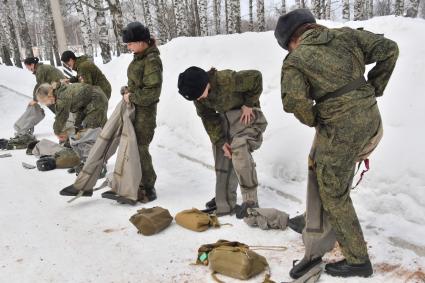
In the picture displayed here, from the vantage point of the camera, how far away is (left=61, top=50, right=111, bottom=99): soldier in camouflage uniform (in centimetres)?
621

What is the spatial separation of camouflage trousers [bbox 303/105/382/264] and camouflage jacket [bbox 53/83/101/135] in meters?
3.91

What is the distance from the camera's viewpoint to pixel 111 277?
124 inches

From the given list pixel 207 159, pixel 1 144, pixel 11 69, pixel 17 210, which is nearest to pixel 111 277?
pixel 17 210

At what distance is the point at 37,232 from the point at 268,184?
247 cm

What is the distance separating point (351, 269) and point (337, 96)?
3.76 feet

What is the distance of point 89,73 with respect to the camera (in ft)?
20.5

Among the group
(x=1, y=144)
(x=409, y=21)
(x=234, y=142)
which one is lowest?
(x=1, y=144)

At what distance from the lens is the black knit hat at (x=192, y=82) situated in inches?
138

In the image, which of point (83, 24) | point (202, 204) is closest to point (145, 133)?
point (202, 204)

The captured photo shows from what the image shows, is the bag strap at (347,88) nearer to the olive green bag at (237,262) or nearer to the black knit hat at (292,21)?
the black knit hat at (292,21)

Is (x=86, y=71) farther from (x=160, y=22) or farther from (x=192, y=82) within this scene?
(x=160, y=22)

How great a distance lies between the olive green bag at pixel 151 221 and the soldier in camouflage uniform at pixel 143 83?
76 cm

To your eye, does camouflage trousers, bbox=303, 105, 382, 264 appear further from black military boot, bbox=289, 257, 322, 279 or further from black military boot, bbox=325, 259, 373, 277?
black military boot, bbox=289, 257, 322, 279

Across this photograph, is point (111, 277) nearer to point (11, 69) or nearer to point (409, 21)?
point (409, 21)
